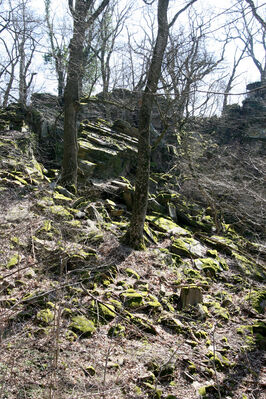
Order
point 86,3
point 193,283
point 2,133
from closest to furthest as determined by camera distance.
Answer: point 193,283 < point 86,3 < point 2,133

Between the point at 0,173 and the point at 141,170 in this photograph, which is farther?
the point at 0,173

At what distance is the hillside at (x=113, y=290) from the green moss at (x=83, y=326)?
17 mm

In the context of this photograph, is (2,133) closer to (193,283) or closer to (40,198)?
(40,198)

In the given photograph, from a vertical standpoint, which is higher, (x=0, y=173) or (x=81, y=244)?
(x=0, y=173)

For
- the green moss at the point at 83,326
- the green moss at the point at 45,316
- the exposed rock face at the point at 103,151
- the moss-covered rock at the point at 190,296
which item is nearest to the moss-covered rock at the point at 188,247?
the moss-covered rock at the point at 190,296

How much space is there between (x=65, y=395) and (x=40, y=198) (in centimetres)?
503

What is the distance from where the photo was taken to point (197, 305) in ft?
18.4

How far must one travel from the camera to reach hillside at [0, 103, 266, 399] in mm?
3379

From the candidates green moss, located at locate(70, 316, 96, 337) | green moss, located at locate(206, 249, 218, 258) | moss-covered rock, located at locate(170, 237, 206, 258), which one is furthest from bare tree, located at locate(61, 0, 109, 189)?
green moss, located at locate(70, 316, 96, 337)

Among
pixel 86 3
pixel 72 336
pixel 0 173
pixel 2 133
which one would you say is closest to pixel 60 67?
pixel 86 3

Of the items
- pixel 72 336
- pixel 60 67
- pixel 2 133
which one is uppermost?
pixel 60 67

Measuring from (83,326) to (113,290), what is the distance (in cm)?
121

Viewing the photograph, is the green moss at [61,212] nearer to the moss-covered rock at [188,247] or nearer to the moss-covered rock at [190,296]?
the moss-covered rock at [188,247]

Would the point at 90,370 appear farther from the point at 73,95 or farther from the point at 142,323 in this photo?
the point at 73,95
